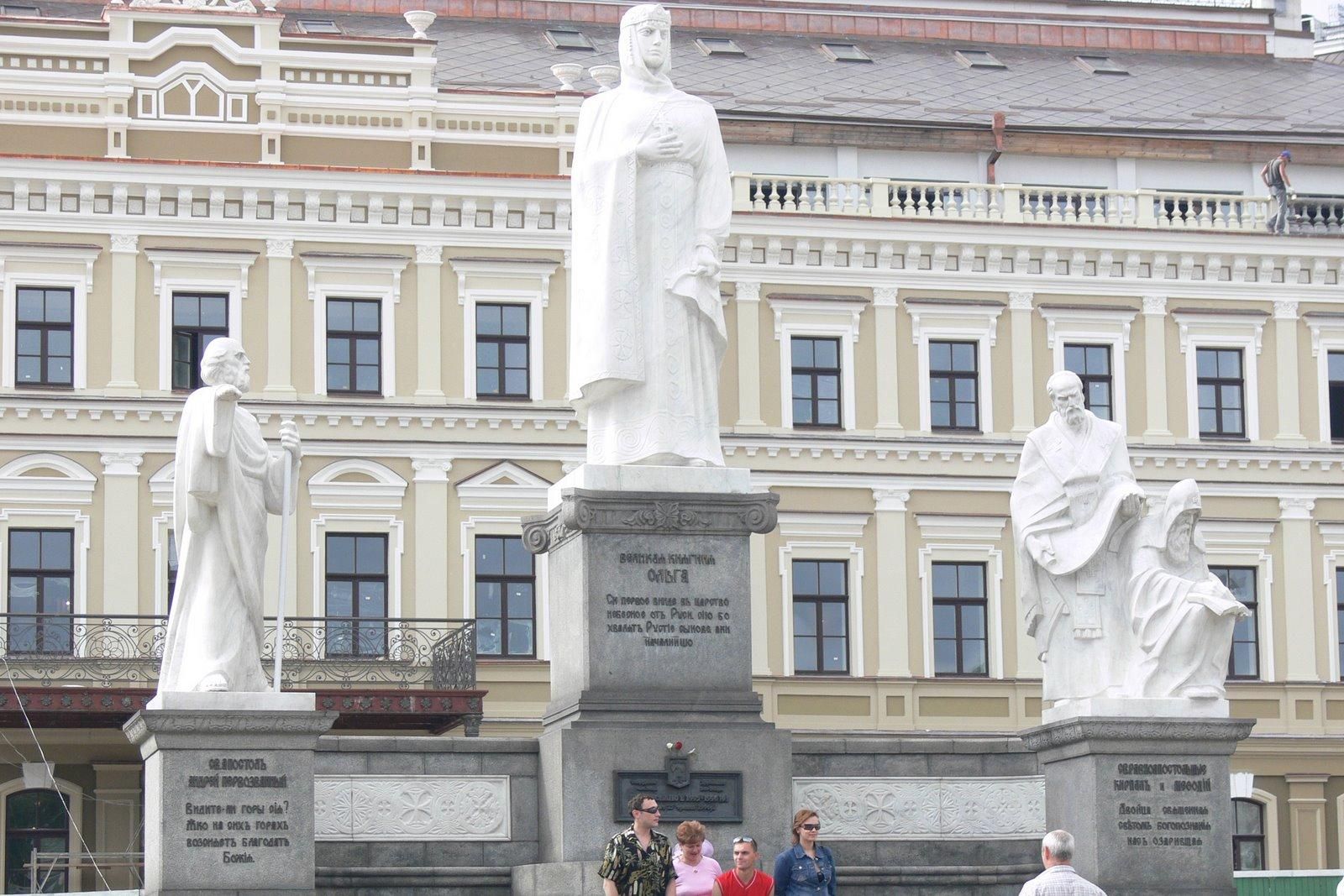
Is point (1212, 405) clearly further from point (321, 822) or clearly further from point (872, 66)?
point (321, 822)

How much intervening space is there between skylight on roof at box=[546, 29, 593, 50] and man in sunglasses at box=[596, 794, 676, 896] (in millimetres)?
37017

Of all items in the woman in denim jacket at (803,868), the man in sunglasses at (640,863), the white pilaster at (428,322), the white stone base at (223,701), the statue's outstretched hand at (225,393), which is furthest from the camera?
the white pilaster at (428,322)

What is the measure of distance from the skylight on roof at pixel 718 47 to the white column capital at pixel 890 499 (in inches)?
399

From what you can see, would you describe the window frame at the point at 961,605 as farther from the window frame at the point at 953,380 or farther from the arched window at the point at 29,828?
the arched window at the point at 29,828

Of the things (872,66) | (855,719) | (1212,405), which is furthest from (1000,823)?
(872,66)

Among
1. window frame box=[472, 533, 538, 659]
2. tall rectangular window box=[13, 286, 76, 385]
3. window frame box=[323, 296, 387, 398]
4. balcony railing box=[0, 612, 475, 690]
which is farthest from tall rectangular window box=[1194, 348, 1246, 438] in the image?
tall rectangular window box=[13, 286, 76, 385]

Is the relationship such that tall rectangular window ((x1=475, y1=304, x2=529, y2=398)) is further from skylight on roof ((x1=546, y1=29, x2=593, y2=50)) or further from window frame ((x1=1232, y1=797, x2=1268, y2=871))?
window frame ((x1=1232, y1=797, x2=1268, y2=871))

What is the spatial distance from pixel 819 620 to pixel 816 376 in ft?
12.4

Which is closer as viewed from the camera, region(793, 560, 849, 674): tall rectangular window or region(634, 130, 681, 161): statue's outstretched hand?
region(634, 130, 681, 161): statue's outstretched hand

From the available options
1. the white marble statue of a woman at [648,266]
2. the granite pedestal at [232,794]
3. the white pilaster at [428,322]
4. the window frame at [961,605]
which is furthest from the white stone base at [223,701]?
the window frame at [961,605]

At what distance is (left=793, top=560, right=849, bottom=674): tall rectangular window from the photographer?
44062mm

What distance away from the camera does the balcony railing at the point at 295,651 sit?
39719 mm

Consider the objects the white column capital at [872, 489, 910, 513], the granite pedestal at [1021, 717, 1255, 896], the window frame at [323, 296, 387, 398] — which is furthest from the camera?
the white column capital at [872, 489, 910, 513]

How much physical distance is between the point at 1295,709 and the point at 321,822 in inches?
1184
